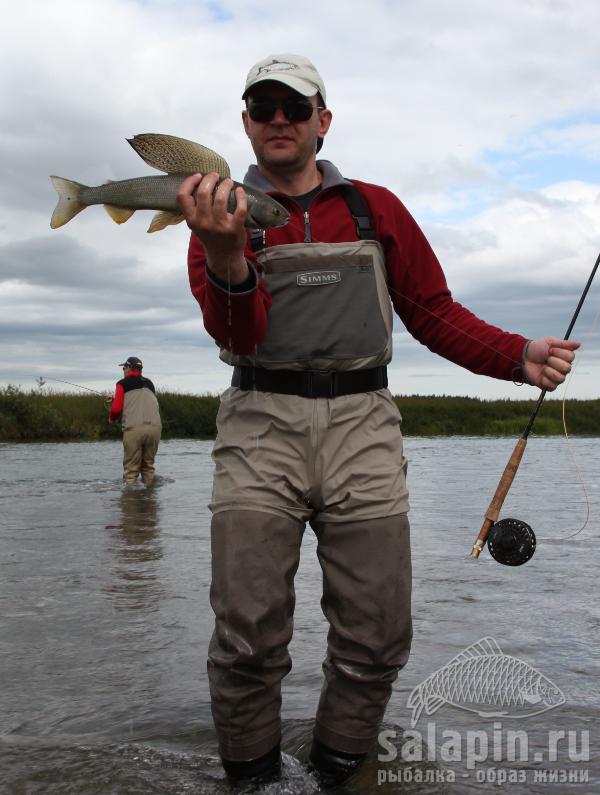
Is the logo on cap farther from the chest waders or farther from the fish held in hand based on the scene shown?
the chest waders

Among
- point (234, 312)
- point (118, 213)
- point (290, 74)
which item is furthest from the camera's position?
point (290, 74)

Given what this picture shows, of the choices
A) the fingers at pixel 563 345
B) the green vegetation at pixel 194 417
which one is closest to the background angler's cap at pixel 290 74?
the fingers at pixel 563 345

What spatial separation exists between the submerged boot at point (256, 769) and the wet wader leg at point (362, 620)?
213 mm

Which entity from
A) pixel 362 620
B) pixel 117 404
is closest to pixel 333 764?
pixel 362 620

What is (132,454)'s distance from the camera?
16156 millimetres

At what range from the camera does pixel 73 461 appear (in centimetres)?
2234

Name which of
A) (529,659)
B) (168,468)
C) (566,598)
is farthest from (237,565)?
(168,468)

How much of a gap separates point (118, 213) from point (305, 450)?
1077 millimetres

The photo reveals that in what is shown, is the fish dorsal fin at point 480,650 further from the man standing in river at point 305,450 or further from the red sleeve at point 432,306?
the red sleeve at point 432,306

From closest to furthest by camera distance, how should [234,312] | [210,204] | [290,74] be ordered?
1. [210,204]
2. [234,312]
3. [290,74]

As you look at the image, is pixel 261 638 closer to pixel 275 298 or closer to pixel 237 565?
pixel 237 565

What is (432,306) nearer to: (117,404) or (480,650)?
(480,650)

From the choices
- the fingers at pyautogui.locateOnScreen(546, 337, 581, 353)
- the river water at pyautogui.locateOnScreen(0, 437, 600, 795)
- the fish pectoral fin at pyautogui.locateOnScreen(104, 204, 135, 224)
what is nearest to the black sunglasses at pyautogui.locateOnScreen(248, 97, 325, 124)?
the fish pectoral fin at pyautogui.locateOnScreen(104, 204, 135, 224)

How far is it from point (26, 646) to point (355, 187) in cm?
332
